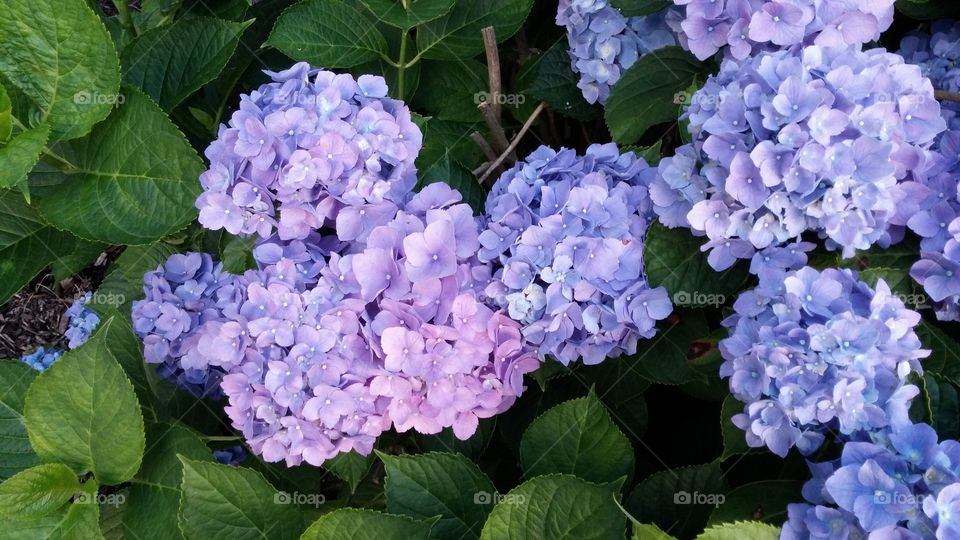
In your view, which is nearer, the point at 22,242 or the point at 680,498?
the point at 680,498

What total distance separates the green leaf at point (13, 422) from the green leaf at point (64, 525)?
187 millimetres

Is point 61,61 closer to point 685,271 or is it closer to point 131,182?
point 131,182

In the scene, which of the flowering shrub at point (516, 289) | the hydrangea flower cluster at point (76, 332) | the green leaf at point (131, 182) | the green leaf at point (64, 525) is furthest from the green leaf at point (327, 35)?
the green leaf at point (64, 525)

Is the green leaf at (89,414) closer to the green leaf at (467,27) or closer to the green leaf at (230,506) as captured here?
the green leaf at (230,506)

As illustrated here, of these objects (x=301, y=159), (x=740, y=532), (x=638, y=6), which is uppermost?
(x=638, y=6)

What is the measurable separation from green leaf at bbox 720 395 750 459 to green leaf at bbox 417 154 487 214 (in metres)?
0.61

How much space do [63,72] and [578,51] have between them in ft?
3.18

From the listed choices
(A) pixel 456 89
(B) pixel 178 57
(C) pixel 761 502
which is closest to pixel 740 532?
(C) pixel 761 502

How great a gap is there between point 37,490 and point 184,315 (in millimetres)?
377

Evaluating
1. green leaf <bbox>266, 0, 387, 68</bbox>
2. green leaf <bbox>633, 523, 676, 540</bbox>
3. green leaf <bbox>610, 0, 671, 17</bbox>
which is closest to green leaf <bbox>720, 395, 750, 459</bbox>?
green leaf <bbox>633, 523, 676, 540</bbox>

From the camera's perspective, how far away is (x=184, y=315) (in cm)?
156

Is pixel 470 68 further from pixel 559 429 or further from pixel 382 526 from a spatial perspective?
pixel 382 526

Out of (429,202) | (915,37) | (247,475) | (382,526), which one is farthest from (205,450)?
(915,37)

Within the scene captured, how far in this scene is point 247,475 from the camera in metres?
1.32
